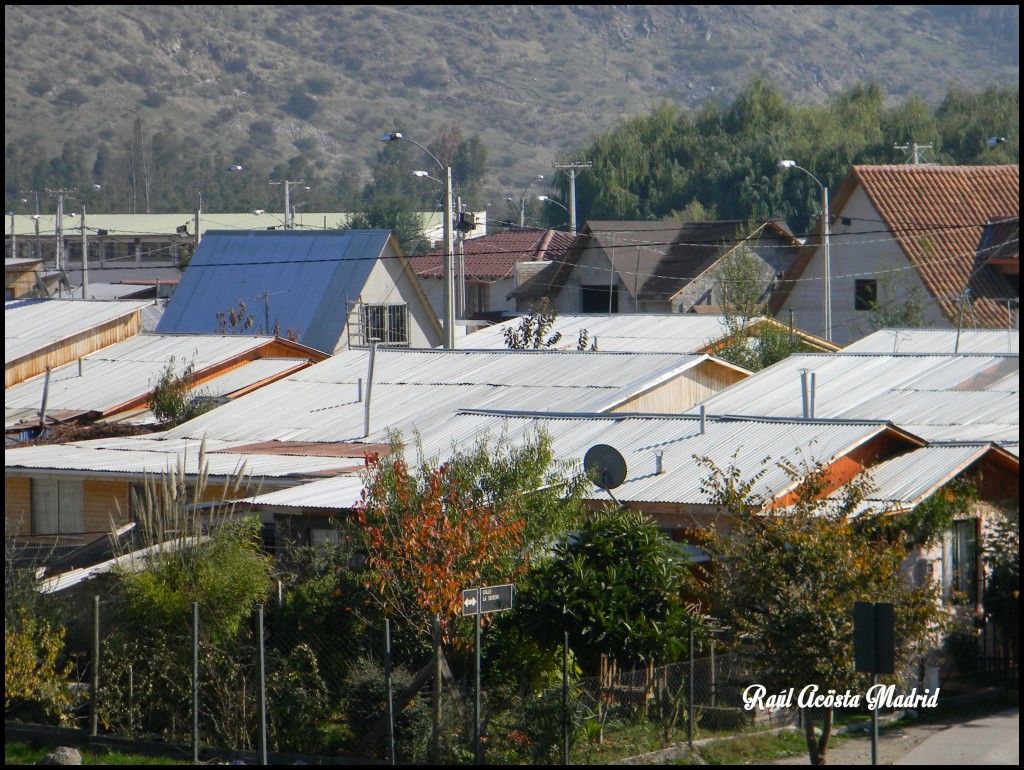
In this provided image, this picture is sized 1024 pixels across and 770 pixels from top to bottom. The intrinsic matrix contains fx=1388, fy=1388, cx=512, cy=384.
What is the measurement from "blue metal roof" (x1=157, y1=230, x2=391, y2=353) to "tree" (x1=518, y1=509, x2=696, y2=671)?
25.0 m

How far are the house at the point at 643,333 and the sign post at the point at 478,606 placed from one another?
65.6 ft

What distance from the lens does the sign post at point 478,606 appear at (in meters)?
12.7

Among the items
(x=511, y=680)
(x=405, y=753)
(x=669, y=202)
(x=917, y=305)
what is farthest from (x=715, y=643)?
(x=669, y=202)

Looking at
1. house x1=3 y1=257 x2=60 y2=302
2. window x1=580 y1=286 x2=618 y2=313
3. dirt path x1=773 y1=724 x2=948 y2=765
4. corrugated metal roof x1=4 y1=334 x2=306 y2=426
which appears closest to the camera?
dirt path x1=773 y1=724 x2=948 y2=765

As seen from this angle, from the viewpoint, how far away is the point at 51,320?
34.8 m

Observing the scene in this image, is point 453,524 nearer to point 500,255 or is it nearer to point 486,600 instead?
point 486,600

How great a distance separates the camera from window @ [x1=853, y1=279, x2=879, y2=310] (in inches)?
1807

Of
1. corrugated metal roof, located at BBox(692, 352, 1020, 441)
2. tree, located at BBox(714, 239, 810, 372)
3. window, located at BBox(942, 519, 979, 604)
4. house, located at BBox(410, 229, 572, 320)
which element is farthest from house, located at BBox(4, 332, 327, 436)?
house, located at BBox(410, 229, 572, 320)

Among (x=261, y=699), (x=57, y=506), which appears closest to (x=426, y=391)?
(x=57, y=506)

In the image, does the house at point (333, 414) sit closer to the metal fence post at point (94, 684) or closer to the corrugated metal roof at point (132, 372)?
the corrugated metal roof at point (132, 372)

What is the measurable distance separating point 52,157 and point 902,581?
139935 millimetres

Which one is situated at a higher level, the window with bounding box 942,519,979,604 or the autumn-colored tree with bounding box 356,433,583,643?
the autumn-colored tree with bounding box 356,433,583,643

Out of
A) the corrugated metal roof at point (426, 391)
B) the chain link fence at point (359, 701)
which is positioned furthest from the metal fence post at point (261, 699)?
the corrugated metal roof at point (426, 391)

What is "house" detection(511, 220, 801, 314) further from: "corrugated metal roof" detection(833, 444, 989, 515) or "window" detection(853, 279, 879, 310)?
"corrugated metal roof" detection(833, 444, 989, 515)
